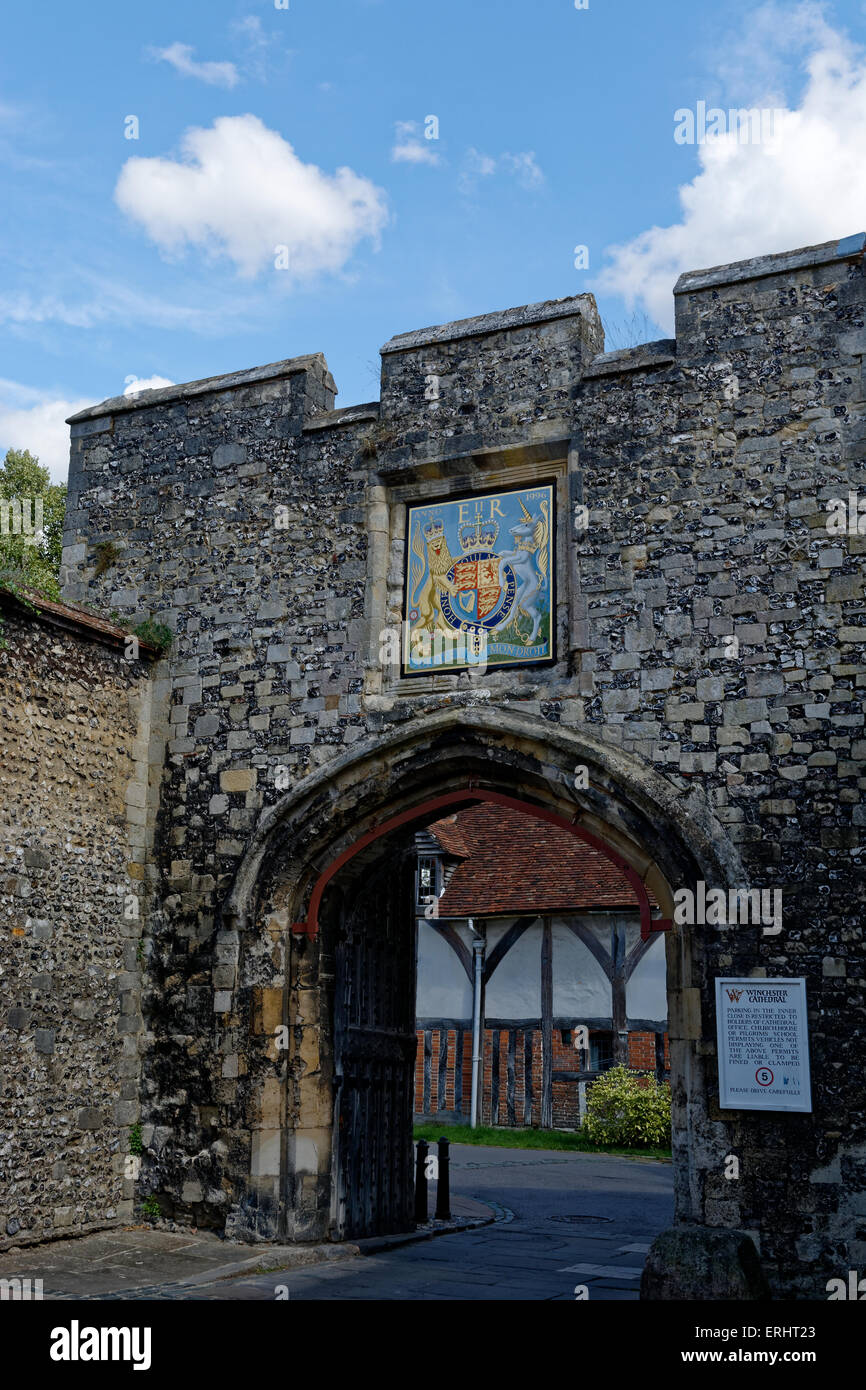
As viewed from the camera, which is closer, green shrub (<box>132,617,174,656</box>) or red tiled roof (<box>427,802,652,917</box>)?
green shrub (<box>132,617,174,656</box>)

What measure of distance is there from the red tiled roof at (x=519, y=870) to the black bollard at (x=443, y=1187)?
6.71m

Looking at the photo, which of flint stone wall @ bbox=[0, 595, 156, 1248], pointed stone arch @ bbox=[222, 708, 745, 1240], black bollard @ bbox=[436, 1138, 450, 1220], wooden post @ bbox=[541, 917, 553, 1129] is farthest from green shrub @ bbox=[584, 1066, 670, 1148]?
flint stone wall @ bbox=[0, 595, 156, 1248]

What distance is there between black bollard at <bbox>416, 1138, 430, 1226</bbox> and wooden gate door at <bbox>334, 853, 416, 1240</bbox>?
312mm

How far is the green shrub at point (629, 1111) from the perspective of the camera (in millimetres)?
15422

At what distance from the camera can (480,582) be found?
318 inches

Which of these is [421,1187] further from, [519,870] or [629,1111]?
[519,870]

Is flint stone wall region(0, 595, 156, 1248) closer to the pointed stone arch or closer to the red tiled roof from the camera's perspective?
the pointed stone arch

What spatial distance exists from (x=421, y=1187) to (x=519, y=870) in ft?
27.8

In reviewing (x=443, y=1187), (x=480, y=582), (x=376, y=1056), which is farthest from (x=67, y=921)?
(x=443, y=1187)

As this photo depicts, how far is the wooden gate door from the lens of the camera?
26.9 ft

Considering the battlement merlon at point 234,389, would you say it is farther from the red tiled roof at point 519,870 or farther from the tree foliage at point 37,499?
the red tiled roof at point 519,870

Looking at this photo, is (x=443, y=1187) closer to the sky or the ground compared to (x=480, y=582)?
closer to the ground
